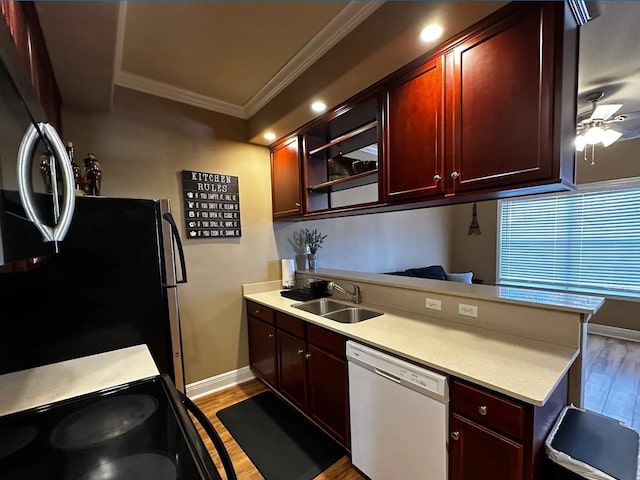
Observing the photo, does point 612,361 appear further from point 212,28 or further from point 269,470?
point 212,28

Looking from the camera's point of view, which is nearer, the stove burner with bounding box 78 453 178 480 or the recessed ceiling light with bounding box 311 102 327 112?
the stove burner with bounding box 78 453 178 480

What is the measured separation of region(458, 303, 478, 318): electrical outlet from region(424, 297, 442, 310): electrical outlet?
0.13 metres

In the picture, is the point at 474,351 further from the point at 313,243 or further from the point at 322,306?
the point at 313,243

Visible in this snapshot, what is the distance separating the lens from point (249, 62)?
2061 mm

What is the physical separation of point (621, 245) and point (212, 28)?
5475 mm

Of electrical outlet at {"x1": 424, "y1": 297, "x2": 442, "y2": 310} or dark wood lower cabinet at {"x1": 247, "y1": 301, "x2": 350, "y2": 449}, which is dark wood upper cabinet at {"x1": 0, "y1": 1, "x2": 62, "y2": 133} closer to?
dark wood lower cabinet at {"x1": 247, "y1": 301, "x2": 350, "y2": 449}

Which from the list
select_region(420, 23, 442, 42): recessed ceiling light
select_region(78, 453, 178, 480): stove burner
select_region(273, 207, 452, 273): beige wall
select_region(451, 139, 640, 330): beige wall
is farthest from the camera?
select_region(451, 139, 640, 330): beige wall

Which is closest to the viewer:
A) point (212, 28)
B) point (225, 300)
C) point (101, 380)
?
point (101, 380)

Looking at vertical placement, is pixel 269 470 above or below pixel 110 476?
below

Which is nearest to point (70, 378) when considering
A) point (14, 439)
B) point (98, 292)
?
point (14, 439)

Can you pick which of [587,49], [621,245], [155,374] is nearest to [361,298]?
[155,374]

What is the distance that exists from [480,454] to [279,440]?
1431 mm

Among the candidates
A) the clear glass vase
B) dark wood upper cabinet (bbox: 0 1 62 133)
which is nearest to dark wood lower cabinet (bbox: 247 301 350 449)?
the clear glass vase

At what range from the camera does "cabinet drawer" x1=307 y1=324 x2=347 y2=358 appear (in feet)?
5.75
